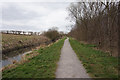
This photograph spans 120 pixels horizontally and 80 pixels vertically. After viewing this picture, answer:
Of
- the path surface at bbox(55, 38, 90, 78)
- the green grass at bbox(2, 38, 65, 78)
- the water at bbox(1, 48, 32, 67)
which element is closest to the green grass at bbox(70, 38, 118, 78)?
the path surface at bbox(55, 38, 90, 78)

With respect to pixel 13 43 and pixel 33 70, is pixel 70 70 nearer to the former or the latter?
pixel 33 70

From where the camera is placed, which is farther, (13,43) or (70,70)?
(13,43)

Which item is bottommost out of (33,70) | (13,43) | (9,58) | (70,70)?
(9,58)

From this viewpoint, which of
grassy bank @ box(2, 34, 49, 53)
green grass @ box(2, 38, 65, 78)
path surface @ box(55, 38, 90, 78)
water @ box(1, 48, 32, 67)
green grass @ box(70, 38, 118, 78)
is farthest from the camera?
grassy bank @ box(2, 34, 49, 53)

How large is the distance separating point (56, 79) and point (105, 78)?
2.28 meters

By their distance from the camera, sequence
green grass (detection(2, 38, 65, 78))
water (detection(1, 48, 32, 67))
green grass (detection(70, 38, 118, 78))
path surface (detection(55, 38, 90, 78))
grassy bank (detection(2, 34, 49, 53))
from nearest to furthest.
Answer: path surface (detection(55, 38, 90, 78)) < green grass (detection(70, 38, 118, 78)) < green grass (detection(2, 38, 65, 78)) < water (detection(1, 48, 32, 67)) < grassy bank (detection(2, 34, 49, 53))

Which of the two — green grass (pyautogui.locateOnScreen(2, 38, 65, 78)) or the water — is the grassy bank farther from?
green grass (pyautogui.locateOnScreen(2, 38, 65, 78))

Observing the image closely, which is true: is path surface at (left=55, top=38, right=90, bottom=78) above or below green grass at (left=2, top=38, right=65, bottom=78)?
above

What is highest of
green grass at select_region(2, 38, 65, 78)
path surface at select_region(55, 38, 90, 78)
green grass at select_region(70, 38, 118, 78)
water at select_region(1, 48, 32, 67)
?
green grass at select_region(70, 38, 118, 78)

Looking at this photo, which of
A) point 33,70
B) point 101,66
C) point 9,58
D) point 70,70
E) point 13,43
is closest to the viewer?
point 70,70

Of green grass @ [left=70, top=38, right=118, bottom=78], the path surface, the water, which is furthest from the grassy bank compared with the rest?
green grass @ [left=70, top=38, right=118, bottom=78]

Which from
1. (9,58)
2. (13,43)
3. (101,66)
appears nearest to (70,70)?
(101,66)

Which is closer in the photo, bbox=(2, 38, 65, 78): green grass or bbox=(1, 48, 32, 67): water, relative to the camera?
bbox=(2, 38, 65, 78): green grass

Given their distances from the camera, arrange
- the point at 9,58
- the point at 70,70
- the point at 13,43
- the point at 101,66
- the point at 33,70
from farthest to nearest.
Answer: the point at 13,43
the point at 9,58
the point at 101,66
the point at 33,70
the point at 70,70
